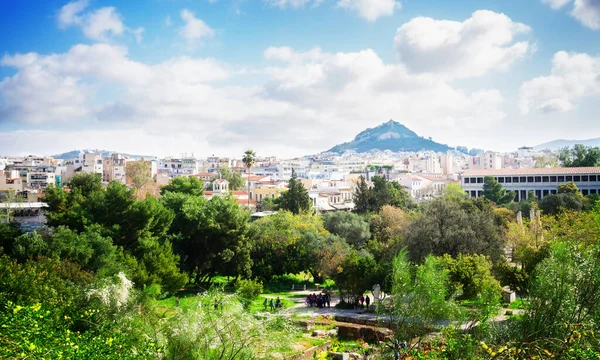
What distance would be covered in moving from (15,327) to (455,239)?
814 inches

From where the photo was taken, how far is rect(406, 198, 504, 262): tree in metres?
24.6

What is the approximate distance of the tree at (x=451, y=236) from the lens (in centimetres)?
2458

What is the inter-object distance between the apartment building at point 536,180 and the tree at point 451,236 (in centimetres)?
3975

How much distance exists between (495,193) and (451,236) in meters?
37.3

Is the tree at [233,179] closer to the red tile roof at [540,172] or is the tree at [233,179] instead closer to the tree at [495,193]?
the red tile roof at [540,172]

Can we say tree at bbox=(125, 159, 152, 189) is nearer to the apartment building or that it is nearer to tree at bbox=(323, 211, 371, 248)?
tree at bbox=(323, 211, 371, 248)

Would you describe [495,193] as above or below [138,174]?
below

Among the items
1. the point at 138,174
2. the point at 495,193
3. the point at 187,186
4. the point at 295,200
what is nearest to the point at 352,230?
the point at 295,200

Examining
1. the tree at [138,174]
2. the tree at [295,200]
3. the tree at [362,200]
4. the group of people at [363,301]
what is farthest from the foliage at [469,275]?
the tree at [138,174]

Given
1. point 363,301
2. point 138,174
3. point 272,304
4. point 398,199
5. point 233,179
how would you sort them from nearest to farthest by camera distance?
point 272,304
point 363,301
point 398,199
point 138,174
point 233,179

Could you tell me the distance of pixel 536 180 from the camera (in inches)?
2486

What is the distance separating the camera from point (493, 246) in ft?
83.0

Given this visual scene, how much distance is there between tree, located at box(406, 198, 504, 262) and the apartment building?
39754mm

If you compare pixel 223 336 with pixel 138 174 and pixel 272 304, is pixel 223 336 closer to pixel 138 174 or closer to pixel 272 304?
pixel 272 304
